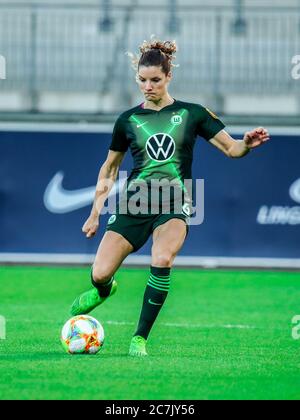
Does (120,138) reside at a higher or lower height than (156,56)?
lower

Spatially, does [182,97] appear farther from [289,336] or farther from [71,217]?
[289,336]

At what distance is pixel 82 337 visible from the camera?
28.0ft

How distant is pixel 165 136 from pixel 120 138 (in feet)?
1.43

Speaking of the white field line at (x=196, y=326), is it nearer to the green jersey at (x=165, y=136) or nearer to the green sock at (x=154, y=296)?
the green jersey at (x=165, y=136)

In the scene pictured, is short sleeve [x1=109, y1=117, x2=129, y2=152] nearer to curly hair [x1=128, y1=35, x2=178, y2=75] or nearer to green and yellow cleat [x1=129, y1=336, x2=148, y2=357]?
curly hair [x1=128, y1=35, x2=178, y2=75]

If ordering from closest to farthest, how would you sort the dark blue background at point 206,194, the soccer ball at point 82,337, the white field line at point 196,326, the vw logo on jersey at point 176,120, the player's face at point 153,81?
the soccer ball at point 82,337 < the player's face at point 153,81 < the vw logo on jersey at point 176,120 < the white field line at point 196,326 < the dark blue background at point 206,194

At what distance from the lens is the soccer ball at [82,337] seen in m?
8.53

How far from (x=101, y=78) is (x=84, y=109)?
627 millimetres

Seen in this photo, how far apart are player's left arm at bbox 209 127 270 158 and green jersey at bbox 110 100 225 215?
71 millimetres

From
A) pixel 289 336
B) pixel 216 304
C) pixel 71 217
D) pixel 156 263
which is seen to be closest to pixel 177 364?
pixel 156 263

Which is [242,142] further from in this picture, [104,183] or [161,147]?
[104,183]

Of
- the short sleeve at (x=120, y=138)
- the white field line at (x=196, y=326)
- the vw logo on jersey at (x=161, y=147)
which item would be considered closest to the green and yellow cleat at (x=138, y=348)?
the vw logo on jersey at (x=161, y=147)

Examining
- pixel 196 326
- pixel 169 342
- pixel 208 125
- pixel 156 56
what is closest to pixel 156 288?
pixel 169 342

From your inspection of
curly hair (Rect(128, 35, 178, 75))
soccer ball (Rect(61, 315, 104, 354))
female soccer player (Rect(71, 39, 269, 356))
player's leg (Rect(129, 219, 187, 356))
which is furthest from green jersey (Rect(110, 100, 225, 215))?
soccer ball (Rect(61, 315, 104, 354))
